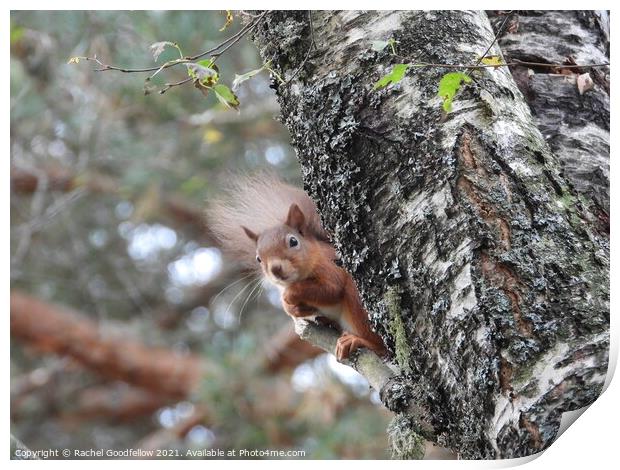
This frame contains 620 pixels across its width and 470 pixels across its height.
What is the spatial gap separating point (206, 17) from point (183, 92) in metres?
0.63

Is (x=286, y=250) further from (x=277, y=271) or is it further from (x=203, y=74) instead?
(x=203, y=74)

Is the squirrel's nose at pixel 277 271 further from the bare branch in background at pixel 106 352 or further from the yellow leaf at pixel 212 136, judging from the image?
the bare branch in background at pixel 106 352

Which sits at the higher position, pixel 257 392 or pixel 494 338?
pixel 494 338

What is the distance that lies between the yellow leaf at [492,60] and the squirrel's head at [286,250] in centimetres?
52

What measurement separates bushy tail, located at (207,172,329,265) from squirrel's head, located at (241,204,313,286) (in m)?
0.02

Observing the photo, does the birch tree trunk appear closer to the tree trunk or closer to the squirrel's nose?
the tree trunk

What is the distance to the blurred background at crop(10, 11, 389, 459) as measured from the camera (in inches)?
69.6

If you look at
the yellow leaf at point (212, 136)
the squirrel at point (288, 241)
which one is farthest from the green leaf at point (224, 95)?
the yellow leaf at point (212, 136)

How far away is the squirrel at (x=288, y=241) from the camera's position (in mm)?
1433

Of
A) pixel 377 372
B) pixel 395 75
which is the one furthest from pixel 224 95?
pixel 377 372

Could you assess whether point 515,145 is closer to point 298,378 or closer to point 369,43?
point 369,43

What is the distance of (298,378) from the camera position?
1912mm
